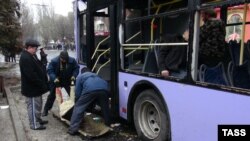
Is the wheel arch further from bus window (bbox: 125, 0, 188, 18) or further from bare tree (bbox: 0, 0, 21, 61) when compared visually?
bare tree (bbox: 0, 0, 21, 61)

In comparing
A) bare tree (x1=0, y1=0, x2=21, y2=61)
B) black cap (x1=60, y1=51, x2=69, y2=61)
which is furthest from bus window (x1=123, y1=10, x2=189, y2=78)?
bare tree (x1=0, y1=0, x2=21, y2=61)

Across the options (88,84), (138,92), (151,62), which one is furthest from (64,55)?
(151,62)

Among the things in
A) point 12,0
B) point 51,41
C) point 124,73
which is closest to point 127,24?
point 124,73

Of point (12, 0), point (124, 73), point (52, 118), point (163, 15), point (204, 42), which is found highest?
point (12, 0)

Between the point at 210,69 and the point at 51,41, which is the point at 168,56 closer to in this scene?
the point at 210,69

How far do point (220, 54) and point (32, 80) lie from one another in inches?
140

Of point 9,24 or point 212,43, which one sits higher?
Answer: point 9,24

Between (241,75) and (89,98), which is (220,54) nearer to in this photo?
(241,75)

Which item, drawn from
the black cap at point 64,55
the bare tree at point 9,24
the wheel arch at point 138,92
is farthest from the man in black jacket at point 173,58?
the bare tree at point 9,24

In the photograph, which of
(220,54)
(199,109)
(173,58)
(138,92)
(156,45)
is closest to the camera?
(199,109)

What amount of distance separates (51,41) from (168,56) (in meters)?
80.5

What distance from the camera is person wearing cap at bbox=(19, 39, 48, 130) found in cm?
635

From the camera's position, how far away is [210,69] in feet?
14.4

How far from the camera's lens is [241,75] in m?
4.25
